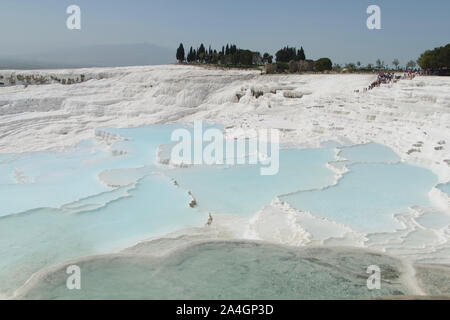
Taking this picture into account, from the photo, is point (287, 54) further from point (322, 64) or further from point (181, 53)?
point (181, 53)

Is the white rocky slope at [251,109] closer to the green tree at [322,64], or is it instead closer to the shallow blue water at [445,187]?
the shallow blue water at [445,187]

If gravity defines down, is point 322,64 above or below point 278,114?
above

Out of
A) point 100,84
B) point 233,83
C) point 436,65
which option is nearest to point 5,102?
point 100,84

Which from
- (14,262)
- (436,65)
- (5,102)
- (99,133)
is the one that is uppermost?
(436,65)

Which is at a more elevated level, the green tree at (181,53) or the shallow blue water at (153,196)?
the green tree at (181,53)

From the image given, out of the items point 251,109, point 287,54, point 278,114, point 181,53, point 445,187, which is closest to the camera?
point 445,187

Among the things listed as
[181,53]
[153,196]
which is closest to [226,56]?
[181,53]

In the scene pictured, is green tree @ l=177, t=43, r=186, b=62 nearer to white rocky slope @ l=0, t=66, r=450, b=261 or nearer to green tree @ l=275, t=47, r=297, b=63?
green tree @ l=275, t=47, r=297, b=63

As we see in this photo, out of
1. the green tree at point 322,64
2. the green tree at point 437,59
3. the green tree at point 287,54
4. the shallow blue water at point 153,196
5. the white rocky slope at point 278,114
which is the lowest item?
the shallow blue water at point 153,196

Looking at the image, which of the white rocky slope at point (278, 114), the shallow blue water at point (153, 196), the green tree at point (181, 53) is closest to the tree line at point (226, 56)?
the green tree at point (181, 53)

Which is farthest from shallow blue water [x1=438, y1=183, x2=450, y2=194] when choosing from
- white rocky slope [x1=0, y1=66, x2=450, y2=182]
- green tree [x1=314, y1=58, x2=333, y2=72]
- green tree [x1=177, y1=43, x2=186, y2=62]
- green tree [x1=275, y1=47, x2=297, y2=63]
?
green tree [x1=177, y1=43, x2=186, y2=62]

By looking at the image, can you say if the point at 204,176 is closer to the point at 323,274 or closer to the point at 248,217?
the point at 248,217
